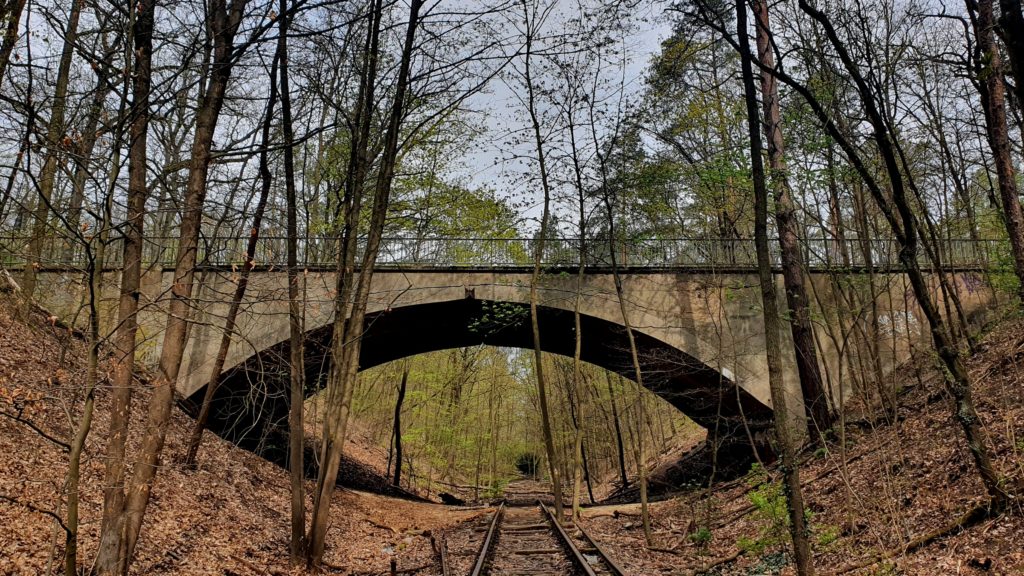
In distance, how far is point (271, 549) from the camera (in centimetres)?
891

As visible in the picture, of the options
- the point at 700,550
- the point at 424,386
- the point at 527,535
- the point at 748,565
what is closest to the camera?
the point at 748,565

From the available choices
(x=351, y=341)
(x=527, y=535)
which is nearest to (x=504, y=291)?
(x=527, y=535)

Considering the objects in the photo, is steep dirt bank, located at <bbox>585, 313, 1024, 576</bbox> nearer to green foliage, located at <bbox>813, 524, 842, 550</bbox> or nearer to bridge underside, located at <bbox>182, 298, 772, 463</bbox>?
green foliage, located at <bbox>813, 524, 842, 550</bbox>

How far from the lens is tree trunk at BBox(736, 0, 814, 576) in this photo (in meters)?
5.55

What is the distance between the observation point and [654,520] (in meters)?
13.2

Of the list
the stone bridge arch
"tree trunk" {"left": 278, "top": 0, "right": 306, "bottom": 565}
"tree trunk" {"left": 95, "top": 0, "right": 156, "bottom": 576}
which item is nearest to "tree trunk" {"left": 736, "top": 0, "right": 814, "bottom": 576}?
"tree trunk" {"left": 278, "top": 0, "right": 306, "bottom": 565}

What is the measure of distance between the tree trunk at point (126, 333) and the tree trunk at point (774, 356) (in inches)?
211

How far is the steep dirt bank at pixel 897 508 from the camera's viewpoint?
5.81 metres

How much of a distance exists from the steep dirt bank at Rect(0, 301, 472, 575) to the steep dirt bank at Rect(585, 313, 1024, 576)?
414 cm

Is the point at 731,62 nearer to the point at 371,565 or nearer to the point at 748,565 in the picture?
the point at 748,565

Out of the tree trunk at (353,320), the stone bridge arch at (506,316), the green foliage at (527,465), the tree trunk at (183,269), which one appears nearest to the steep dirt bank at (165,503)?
the tree trunk at (183,269)

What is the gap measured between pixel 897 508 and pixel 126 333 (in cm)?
758

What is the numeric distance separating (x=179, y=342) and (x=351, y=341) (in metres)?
2.56

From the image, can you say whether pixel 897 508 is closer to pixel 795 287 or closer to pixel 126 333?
pixel 795 287
